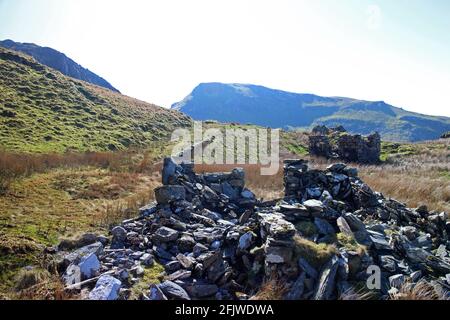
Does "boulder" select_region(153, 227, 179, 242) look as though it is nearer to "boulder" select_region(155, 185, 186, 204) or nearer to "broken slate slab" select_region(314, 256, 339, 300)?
"boulder" select_region(155, 185, 186, 204)

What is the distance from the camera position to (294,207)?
8.70 meters

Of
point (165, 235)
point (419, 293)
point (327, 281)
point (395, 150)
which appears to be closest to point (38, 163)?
point (165, 235)

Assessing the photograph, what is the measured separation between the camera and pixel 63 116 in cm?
3591

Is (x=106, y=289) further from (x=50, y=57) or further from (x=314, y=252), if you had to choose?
(x=50, y=57)

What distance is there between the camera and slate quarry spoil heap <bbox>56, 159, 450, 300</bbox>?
243 inches

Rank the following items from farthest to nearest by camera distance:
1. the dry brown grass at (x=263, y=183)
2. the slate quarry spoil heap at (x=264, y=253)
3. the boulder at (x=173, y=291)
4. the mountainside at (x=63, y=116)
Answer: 1. the mountainside at (x=63, y=116)
2. the dry brown grass at (x=263, y=183)
3. the slate quarry spoil heap at (x=264, y=253)
4. the boulder at (x=173, y=291)

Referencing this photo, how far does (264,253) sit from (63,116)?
3500 cm

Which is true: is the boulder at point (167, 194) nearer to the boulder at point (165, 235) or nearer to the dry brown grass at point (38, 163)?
the boulder at point (165, 235)

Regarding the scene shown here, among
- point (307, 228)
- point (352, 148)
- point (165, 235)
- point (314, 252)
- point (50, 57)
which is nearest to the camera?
point (314, 252)

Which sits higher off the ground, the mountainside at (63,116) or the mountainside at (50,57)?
the mountainside at (50,57)

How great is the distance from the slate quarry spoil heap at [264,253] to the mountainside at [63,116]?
62.8 ft

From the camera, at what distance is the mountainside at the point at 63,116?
27.7 metres

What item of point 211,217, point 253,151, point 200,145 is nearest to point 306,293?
point 211,217

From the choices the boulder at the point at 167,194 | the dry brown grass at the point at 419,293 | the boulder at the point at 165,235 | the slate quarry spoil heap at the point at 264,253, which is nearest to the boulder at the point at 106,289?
the slate quarry spoil heap at the point at 264,253
